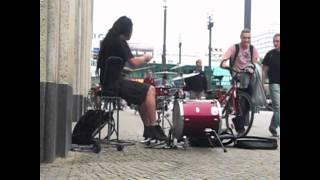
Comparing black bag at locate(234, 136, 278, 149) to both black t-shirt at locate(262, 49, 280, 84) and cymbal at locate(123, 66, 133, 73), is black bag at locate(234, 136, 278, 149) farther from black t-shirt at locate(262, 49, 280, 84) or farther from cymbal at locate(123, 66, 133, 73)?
black t-shirt at locate(262, 49, 280, 84)

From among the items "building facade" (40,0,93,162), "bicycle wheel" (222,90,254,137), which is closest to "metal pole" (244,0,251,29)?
"bicycle wheel" (222,90,254,137)

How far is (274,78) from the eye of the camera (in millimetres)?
10602

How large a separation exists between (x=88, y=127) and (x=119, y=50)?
113cm

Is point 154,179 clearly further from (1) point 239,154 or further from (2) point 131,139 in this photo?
(2) point 131,139

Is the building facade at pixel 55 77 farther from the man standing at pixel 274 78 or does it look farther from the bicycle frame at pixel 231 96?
the man standing at pixel 274 78

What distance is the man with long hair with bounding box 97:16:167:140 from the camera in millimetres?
7977

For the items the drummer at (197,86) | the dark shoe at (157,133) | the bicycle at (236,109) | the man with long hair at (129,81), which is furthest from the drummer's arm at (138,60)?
the drummer at (197,86)

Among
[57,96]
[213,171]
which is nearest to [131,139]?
[57,96]

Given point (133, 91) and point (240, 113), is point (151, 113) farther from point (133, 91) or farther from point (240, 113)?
point (240, 113)

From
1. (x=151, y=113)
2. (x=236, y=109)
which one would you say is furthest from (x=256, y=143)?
(x=151, y=113)
